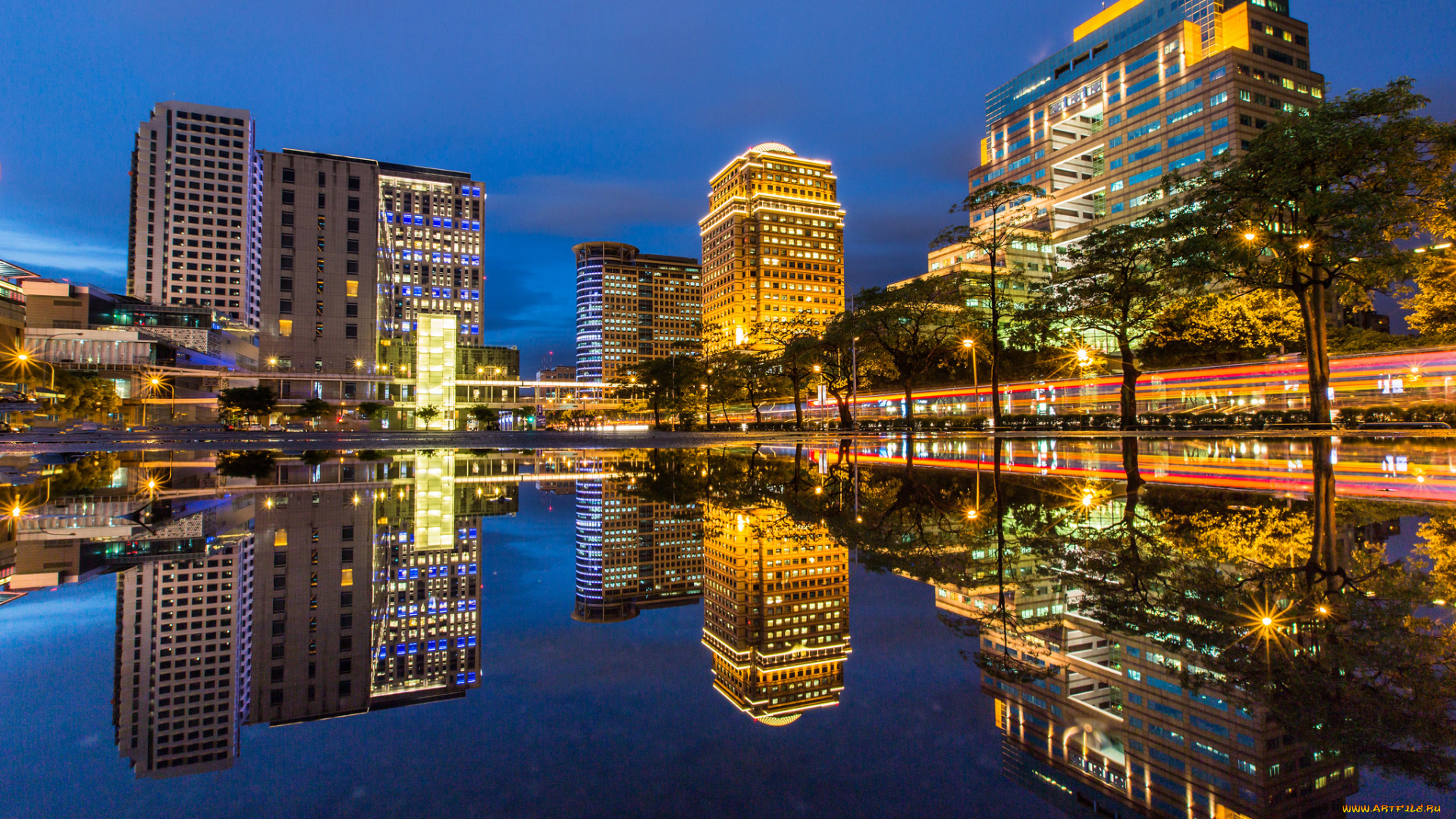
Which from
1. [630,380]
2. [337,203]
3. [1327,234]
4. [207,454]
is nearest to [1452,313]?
[1327,234]

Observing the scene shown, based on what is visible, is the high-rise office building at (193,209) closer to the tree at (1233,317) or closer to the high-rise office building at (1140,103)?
the high-rise office building at (1140,103)

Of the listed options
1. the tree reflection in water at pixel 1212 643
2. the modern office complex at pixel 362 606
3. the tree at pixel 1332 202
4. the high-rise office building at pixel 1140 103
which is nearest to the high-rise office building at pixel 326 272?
the high-rise office building at pixel 1140 103

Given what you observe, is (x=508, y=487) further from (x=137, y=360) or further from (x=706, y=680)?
(x=137, y=360)

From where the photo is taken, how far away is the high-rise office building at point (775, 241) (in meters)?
148

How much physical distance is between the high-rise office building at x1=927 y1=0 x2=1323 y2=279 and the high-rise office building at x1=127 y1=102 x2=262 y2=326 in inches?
5192

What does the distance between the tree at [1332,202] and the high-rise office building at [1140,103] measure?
52900mm

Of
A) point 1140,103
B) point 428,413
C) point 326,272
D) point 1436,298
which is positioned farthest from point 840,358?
point 1140,103

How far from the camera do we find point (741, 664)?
117 inches

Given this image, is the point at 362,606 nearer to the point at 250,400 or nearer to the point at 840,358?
the point at 840,358

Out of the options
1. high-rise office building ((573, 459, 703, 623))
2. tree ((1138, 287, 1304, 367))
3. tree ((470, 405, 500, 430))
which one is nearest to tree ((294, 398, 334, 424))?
tree ((470, 405, 500, 430))

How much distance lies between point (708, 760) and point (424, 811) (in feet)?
2.55

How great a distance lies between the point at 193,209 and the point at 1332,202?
163891 millimetres

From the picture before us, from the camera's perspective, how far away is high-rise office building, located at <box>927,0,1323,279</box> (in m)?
83.2

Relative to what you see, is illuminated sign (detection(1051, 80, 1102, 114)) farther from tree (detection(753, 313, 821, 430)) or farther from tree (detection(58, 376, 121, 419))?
tree (detection(58, 376, 121, 419))
